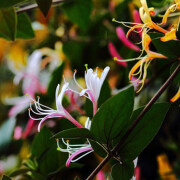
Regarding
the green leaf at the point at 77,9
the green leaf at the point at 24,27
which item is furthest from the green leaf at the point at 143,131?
the green leaf at the point at 77,9

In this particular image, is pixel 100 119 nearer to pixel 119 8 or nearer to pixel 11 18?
pixel 11 18

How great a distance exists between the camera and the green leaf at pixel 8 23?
1.49 ft

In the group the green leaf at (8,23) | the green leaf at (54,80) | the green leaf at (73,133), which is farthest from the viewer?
the green leaf at (54,80)

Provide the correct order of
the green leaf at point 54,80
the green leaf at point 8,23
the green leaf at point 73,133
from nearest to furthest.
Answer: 1. the green leaf at point 73,133
2. the green leaf at point 8,23
3. the green leaf at point 54,80

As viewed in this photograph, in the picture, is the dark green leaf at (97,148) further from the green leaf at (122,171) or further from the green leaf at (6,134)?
the green leaf at (6,134)

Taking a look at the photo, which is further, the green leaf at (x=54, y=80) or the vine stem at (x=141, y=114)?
the green leaf at (x=54, y=80)

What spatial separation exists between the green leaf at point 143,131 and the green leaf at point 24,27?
A: 26 cm

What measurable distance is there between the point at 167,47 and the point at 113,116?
0.11 metres

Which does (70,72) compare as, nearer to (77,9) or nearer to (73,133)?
(77,9)

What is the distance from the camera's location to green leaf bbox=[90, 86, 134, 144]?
1.16 feet

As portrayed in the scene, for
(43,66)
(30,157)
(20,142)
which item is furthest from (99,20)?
(30,157)

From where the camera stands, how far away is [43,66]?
3.23 ft

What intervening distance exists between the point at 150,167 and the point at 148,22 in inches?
20.1

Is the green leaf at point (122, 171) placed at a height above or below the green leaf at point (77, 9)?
below
